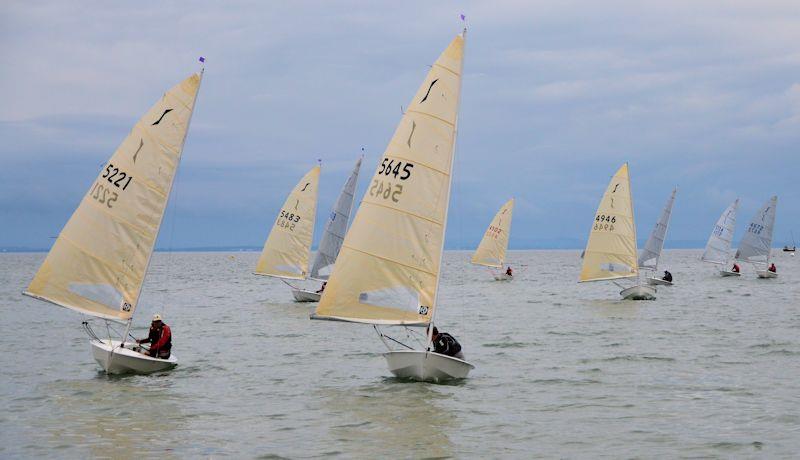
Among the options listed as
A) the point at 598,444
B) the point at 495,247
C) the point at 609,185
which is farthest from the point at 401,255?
the point at 495,247

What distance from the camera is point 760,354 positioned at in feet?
86.5

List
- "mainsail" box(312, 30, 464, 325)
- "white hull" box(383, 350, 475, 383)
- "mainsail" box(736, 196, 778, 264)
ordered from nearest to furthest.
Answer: "white hull" box(383, 350, 475, 383) → "mainsail" box(312, 30, 464, 325) → "mainsail" box(736, 196, 778, 264)

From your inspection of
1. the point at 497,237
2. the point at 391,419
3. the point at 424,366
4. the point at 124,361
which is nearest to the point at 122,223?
the point at 124,361

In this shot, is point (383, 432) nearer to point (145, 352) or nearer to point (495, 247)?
point (145, 352)

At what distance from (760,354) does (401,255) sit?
12584mm

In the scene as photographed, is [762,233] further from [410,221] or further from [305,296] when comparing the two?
[410,221]

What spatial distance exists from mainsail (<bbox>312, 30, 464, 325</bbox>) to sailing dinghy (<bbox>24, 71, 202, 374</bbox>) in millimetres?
4996

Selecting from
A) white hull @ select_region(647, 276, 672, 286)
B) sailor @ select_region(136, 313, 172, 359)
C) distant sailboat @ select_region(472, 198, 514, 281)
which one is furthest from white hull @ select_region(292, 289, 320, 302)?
distant sailboat @ select_region(472, 198, 514, 281)

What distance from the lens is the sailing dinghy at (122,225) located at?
71.1 ft

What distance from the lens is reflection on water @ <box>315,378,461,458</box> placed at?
1533 centimetres

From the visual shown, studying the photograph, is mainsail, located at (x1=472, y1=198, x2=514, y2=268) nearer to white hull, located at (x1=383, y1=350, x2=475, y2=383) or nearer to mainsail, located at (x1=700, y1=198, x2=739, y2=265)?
mainsail, located at (x1=700, y1=198, x2=739, y2=265)

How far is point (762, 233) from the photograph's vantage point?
239 feet

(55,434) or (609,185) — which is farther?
(609,185)

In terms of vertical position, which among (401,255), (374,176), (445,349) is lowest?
(445,349)
